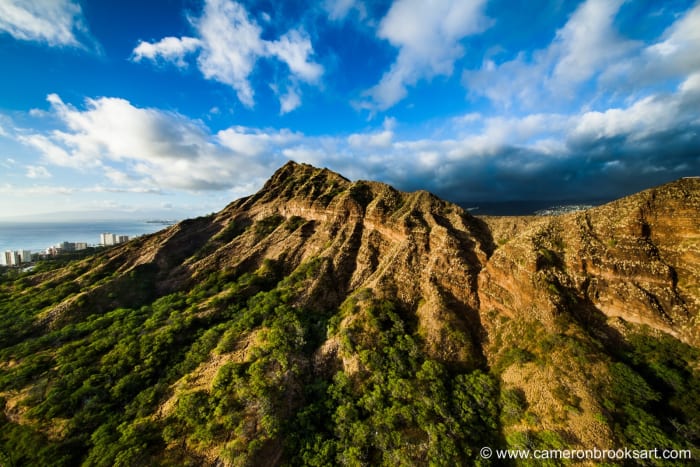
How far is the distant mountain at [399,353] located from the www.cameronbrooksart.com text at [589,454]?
465 millimetres

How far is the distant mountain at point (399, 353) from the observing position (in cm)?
2742

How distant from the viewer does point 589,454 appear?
24031 millimetres

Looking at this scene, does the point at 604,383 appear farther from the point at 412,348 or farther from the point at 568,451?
the point at 412,348

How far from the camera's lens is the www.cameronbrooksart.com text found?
22.2 metres

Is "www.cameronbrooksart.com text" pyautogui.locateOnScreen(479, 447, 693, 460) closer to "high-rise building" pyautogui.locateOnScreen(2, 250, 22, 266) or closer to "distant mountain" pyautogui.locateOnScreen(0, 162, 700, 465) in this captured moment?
"distant mountain" pyautogui.locateOnScreen(0, 162, 700, 465)

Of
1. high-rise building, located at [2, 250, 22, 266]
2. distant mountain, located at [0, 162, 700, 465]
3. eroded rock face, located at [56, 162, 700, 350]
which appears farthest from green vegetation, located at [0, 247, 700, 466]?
high-rise building, located at [2, 250, 22, 266]

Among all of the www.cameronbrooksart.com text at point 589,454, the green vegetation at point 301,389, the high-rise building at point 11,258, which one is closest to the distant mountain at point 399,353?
the green vegetation at point 301,389

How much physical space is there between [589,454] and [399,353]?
781 inches

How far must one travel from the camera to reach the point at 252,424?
29.5 metres

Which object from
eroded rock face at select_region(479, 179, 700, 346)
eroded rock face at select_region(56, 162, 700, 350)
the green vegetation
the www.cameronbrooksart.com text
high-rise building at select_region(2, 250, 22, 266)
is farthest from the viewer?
high-rise building at select_region(2, 250, 22, 266)

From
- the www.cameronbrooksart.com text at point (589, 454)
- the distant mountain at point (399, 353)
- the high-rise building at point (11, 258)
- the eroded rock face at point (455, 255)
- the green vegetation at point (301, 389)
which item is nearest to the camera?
the www.cameronbrooksart.com text at point (589, 454)

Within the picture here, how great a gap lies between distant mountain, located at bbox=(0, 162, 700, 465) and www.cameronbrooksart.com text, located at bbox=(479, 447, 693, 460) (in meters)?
0.47

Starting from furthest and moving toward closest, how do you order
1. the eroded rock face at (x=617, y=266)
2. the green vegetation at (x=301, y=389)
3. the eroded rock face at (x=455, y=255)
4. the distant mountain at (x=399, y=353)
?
1. the eroded rock face at (x=455, y=255)
2. the eroded rock face at (x=617, y=266)
3. the distant mountain at (x=399, y=353)
4. the green vegetation at (x=301, y=389)

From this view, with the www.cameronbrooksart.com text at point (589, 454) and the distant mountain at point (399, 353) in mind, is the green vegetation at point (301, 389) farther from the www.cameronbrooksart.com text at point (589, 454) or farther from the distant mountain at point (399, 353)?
A: the www.cameronbrooksart.com text at point (589, 454)
